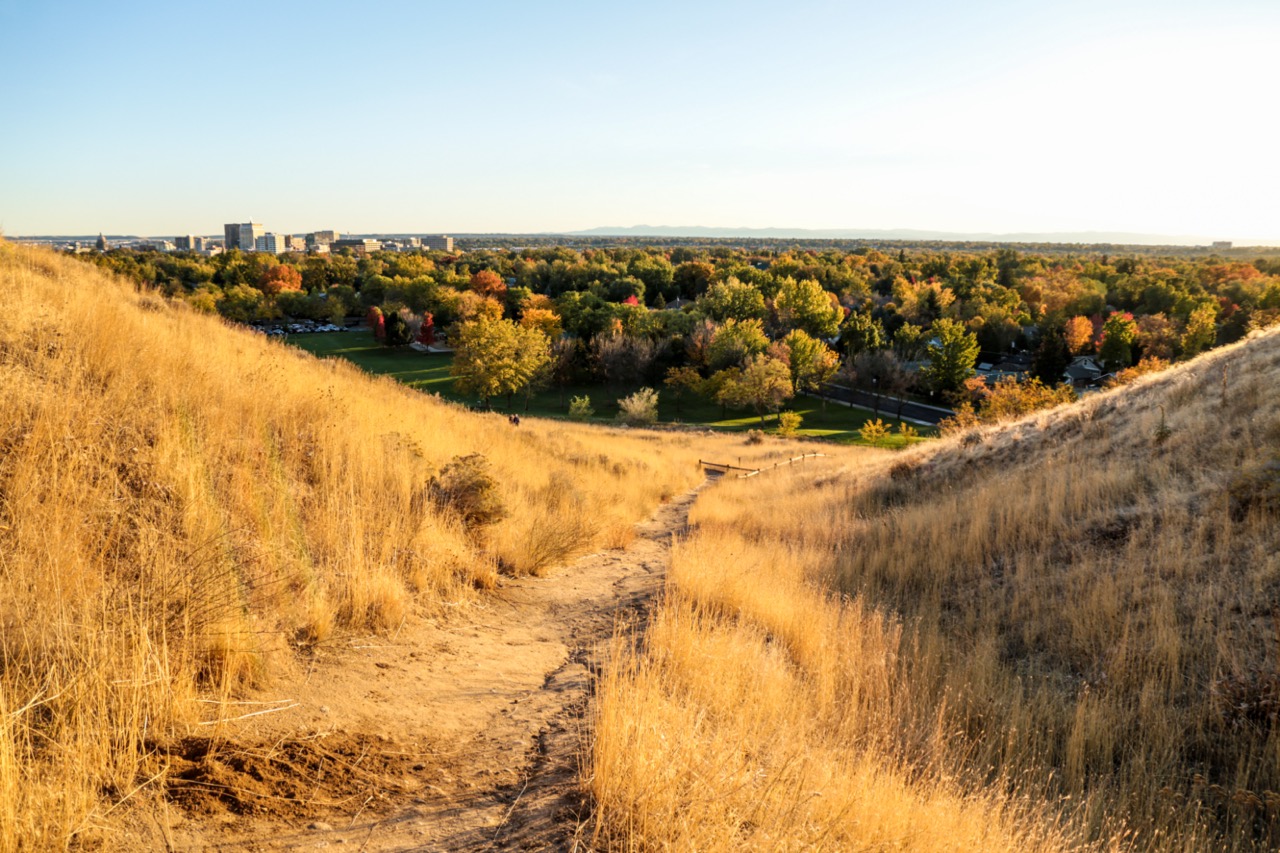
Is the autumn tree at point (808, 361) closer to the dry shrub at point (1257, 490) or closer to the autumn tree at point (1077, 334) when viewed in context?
the autumn tree at point (1077, 334)

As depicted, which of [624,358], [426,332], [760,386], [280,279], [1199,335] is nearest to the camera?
[760,386]

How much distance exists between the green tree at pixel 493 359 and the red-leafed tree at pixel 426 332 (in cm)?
2574

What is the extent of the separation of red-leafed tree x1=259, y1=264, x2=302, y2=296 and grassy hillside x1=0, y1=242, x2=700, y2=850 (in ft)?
333

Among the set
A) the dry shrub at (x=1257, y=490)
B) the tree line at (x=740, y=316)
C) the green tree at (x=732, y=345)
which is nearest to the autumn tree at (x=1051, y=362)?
the tree line at (x=740, y=316)

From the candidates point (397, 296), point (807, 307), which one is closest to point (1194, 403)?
point (807, 307)

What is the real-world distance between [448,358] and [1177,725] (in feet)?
281

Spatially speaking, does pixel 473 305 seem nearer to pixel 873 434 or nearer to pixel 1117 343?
pixel 873 434

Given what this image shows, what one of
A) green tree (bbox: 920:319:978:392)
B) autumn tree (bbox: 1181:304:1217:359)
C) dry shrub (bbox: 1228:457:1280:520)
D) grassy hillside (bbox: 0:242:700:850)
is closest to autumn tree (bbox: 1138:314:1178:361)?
autumn tree (bbox: 1181:304:1217:359)

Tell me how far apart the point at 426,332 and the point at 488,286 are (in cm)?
1717

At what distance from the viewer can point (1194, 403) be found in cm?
1133

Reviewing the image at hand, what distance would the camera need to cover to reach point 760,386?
61.5 m

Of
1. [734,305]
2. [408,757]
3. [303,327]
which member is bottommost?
[408,757]

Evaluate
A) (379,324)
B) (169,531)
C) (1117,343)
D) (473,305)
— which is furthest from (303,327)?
(169,531)

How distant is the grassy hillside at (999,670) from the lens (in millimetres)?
3479
